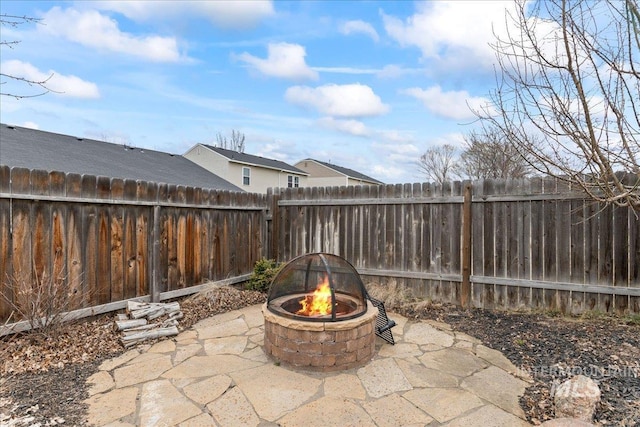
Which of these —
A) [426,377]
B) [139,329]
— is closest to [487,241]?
[426,377]

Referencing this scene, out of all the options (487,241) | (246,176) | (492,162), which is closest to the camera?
(487,241)

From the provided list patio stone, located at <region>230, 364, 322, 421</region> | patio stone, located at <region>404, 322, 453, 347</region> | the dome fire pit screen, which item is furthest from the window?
patio stone, located at <region>230, 364, 322, 421</region>

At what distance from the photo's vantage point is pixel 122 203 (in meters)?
4.32

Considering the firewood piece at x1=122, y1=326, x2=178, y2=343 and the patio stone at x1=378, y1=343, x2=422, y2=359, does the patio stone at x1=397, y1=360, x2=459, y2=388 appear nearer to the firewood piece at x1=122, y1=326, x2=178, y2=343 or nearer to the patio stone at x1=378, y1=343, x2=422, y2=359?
the patio stone at x1=378, y1=343, x2=422, y2=359

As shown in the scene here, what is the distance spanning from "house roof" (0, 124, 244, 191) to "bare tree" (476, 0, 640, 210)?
791 cm

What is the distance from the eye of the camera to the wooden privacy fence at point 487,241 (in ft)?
14.0

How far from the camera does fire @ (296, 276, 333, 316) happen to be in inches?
134

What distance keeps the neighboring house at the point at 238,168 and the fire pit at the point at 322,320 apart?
48.6 ft

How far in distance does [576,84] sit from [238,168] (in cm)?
1653

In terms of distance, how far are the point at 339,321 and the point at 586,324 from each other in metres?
3.22

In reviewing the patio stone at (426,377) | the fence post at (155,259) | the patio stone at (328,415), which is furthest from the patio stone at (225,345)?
the patio stone at (426,377)

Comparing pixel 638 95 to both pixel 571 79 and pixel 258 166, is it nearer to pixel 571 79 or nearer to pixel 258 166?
pixel 571 79

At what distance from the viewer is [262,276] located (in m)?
5.86

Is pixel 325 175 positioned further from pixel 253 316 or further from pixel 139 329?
pixel 139 329
